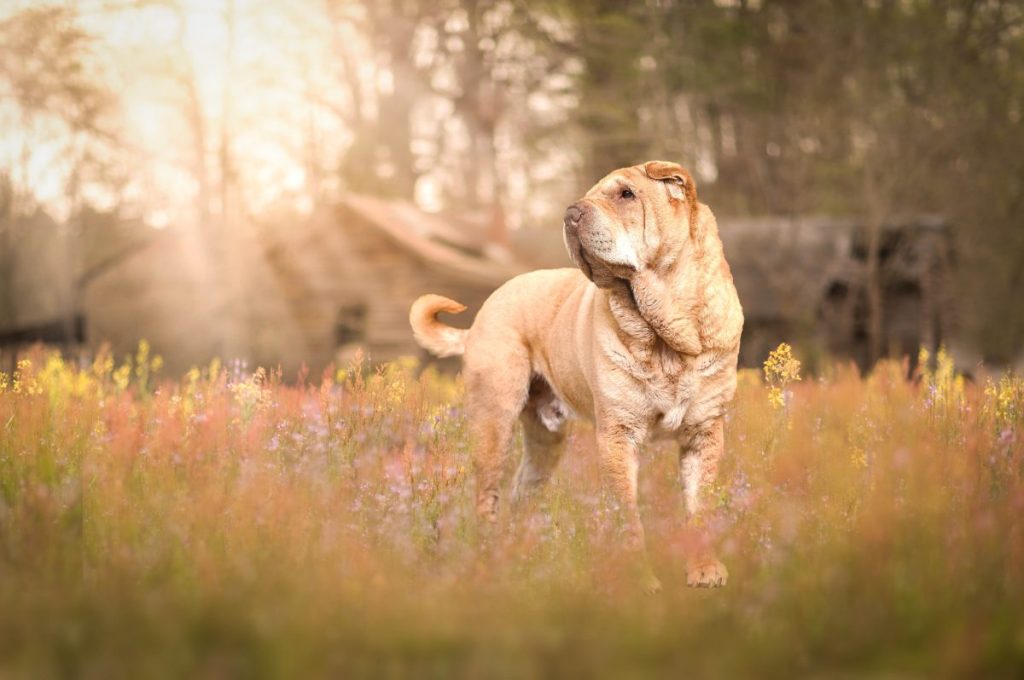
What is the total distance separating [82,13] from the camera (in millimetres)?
10594

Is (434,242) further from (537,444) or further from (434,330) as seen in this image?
(537,444)

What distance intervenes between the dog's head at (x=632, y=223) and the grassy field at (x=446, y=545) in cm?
122

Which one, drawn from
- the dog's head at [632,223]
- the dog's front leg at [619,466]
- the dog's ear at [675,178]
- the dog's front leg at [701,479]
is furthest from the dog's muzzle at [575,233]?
the dog's front leg at [701,479]

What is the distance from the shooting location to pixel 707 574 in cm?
450

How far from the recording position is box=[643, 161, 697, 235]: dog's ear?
15.3 feet

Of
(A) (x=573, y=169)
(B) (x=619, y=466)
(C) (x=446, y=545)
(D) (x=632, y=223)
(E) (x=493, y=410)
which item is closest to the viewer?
(C) (x=446, y=545)

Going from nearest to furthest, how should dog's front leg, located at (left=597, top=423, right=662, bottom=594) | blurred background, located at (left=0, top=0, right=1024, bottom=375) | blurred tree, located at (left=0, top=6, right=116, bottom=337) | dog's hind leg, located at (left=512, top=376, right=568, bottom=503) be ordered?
A: dog's front leg, located at (left=597, top=423, right=662, bottom=594)
dog's hind leg, located at (left=512, top=376, right=568, bottom=503)
blurred tree, located at (left=0, top=6, right=116, bottom=337)
blurred background, located at (left=0, top=0, right=1024, bottom=375)

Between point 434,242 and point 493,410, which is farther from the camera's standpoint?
point 434,242

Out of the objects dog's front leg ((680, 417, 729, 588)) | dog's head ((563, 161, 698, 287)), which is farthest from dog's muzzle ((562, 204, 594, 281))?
dog's front leg ((680, 417, 729, 588))

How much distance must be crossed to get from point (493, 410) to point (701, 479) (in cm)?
128

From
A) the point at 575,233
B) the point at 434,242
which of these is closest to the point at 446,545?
the point at 575,233

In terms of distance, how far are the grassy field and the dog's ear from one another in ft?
4.37

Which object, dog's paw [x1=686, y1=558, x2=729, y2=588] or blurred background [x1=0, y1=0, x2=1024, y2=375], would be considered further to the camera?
blurred background [x1=0, y1=0, x2=1024, y2=375]

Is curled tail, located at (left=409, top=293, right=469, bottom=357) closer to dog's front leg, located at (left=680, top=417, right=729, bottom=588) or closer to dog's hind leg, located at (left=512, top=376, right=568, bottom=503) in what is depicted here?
dog's hind leg, located at (left=512, top=376, right=568, bottom=503)
